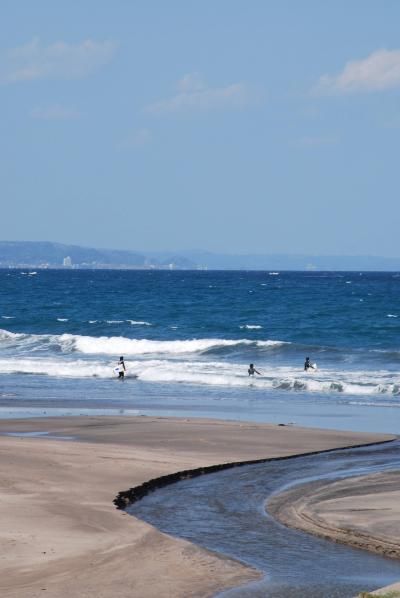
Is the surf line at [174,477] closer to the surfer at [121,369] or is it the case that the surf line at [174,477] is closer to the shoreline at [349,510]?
the shoreline at [349,510]

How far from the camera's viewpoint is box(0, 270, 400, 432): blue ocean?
33.2 meters

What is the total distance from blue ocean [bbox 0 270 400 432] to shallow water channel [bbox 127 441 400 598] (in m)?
7.90

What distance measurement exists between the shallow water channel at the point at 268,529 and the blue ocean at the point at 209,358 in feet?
25.9

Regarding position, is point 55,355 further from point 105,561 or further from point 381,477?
point 105,561

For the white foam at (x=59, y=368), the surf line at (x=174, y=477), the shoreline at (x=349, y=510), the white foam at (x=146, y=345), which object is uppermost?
the shoreline at (x=349, y=510)

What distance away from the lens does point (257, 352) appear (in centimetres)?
5544

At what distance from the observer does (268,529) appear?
1495cm

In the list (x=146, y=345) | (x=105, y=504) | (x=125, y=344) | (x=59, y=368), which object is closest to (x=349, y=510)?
(x=105, y=504)

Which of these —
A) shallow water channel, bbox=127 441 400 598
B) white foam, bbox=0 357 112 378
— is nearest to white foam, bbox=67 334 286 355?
white foam, bbox=0 357 112 378

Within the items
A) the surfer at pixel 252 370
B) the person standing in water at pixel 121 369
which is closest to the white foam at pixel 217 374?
the surfer at pixel 252 370

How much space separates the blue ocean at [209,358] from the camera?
33.2 meters

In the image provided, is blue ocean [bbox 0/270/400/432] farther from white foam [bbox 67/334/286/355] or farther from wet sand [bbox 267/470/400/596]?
wet sand [bbox 267/470/400/596]

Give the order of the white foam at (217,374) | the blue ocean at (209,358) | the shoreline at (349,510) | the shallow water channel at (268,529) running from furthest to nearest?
the white foam at (217,374), the blue ocean at (209,358), the shoreline at (349,510), the shallow water channel at (268,529)

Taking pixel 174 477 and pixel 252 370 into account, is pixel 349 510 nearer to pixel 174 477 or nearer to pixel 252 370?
pixel 174 477
